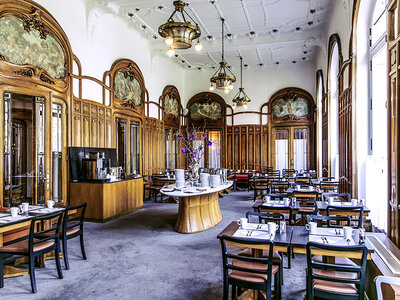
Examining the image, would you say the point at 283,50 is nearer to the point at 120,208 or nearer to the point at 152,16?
the point at 152,16

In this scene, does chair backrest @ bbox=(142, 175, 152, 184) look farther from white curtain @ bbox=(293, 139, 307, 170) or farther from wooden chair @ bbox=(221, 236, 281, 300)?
wooden chair @ bbox=(221, 236, 281, 300)

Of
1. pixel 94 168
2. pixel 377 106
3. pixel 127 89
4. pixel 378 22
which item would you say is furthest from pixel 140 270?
pixel 127 89

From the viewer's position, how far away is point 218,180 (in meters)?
6.58

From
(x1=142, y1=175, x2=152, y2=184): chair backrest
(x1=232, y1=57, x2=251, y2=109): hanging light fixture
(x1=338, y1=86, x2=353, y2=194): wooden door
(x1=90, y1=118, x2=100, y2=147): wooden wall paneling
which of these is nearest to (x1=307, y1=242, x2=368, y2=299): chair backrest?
(x1=338, y1=86, x2=353, y2=194): wooden door

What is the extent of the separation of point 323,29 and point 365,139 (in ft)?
18.0

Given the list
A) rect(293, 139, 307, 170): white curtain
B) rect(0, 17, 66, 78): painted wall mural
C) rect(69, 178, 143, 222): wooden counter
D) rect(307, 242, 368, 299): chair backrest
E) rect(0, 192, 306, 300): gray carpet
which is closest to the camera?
rect(307, 242, 368, 299): chair backrest

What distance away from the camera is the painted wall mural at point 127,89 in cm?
906

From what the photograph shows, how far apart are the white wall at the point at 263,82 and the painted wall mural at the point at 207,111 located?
57 centimetres

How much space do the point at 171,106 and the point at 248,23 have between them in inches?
201

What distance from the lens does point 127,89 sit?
9.56 meters

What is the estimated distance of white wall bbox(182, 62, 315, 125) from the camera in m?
13.5

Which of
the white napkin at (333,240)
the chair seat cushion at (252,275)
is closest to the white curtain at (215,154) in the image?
the white napkin at (333,240)

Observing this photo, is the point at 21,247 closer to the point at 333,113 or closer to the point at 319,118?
the point at 333,113

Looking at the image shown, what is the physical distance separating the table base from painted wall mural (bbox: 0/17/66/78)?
4.09 meters
